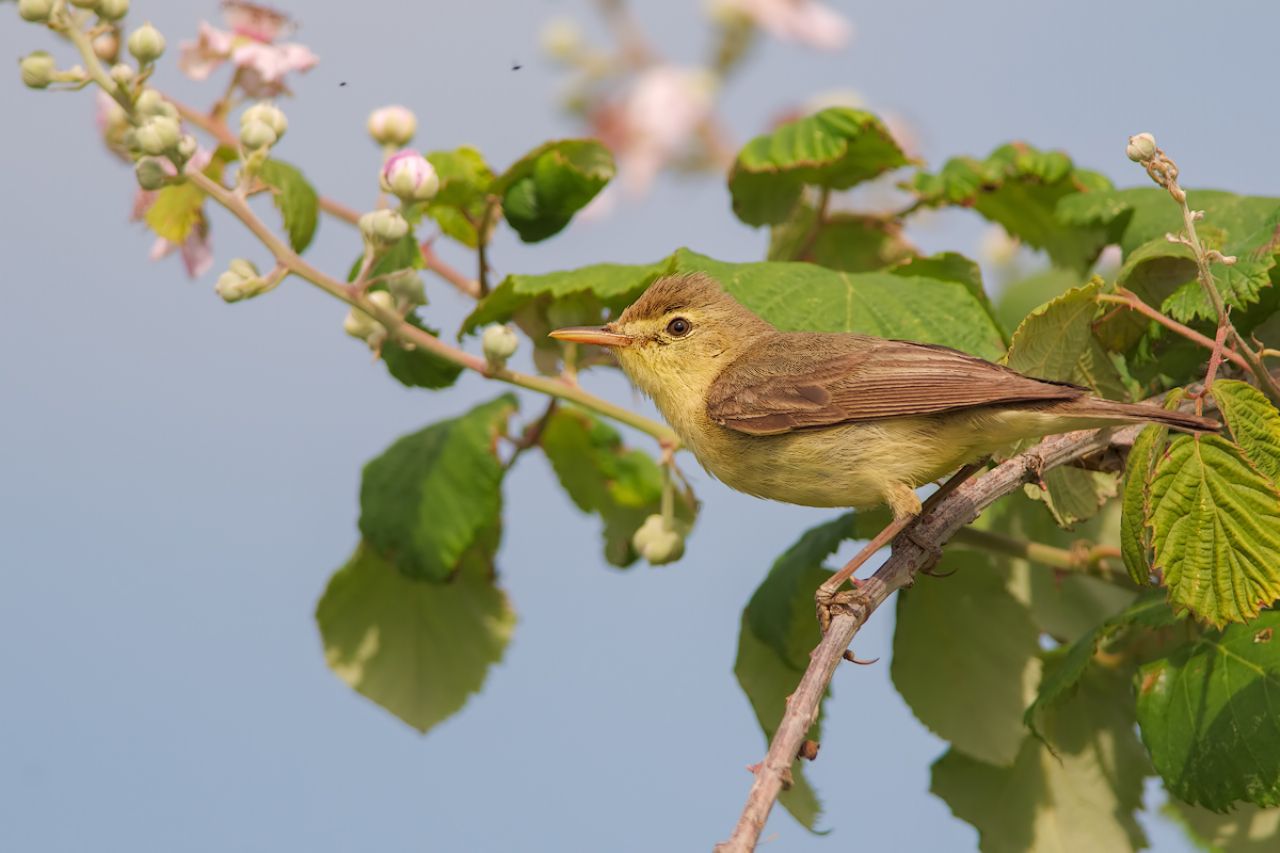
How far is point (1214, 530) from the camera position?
2.79 meters

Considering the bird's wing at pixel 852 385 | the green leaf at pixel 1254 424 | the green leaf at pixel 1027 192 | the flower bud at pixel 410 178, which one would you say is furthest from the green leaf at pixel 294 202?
the green leaf at pixel 1254 424

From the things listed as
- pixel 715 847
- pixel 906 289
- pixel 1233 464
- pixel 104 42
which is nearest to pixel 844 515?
pixel 906 289

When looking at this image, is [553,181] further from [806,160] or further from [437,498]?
[437,498]

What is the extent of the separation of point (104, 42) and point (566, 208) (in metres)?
1.33

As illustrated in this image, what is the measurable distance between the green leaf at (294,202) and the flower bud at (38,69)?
0.58m

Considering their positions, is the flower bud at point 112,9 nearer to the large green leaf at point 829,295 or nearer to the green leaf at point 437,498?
the large green leaf at point 829,295

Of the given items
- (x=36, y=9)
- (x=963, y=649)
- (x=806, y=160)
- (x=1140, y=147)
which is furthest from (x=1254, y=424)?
(x=36, y=9)

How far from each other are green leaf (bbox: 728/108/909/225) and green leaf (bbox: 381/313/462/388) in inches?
42.4

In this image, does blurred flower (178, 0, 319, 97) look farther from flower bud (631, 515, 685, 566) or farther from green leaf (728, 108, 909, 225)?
flower bud (631, 515, 685, 566)

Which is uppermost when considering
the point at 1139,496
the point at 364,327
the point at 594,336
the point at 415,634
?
the point at 594,336

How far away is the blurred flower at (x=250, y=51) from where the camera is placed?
424 cm

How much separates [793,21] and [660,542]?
2.95 metres

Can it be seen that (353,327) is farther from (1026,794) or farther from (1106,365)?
(1026,794)

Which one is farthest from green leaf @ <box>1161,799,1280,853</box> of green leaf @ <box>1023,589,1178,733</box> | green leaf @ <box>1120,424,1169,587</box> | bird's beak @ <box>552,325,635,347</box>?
bird's beak @ <box>552,325,635,347</box>
